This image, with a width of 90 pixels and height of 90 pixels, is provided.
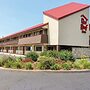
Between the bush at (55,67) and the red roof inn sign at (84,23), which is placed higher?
the red roof inn sign at (84,23)

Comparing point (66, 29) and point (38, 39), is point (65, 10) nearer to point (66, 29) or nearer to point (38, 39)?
point (66, 29)

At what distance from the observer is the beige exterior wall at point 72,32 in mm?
38438

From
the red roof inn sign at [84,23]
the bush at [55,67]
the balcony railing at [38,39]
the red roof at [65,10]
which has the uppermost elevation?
the red roof at [65,10]

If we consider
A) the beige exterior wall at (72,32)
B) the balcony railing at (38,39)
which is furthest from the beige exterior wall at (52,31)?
the balcony railing at (38,39)

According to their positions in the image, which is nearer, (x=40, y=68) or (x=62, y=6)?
(x=40, y=68)

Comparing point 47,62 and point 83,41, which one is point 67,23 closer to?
point 83,41

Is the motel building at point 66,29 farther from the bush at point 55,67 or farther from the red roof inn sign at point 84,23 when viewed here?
the bush at point 55,67

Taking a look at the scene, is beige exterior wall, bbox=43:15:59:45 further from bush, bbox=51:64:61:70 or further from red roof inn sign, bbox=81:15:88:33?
bush, bbox=51:64:61:70

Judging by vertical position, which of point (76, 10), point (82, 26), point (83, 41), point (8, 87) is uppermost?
point (76, 10)

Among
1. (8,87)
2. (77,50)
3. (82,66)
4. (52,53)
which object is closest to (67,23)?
(77,50)

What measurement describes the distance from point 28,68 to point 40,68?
863 millimetres

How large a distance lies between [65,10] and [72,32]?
4412mm

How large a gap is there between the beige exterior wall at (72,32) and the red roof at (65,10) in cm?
73

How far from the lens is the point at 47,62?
55.3 feet
